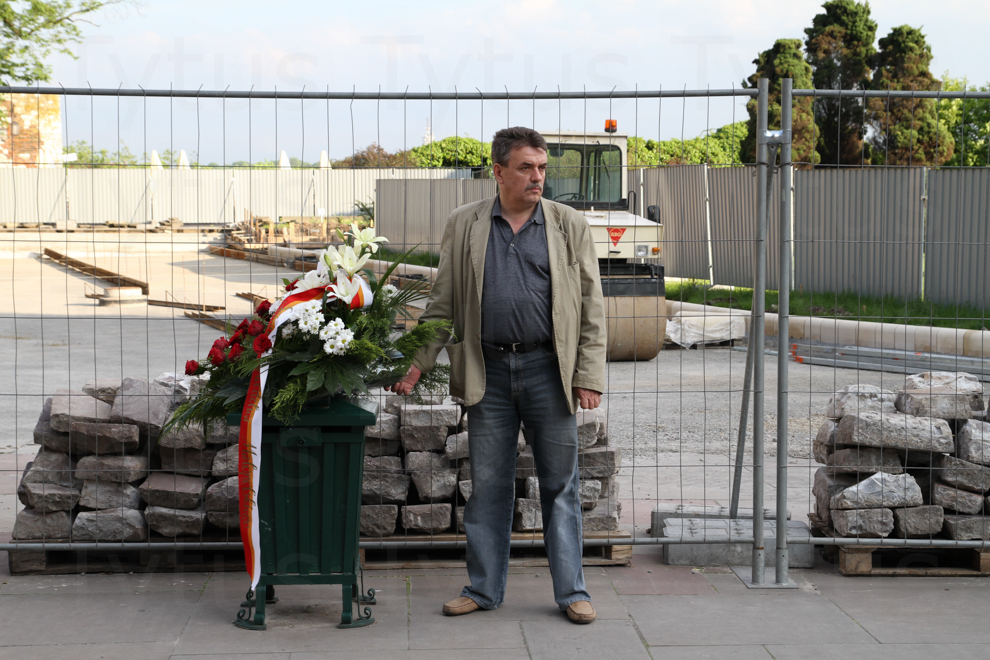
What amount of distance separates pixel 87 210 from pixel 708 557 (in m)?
3.56

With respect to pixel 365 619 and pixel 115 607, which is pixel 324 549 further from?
pixel 115 607

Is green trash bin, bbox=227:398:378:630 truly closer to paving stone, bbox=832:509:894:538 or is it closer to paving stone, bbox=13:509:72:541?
paving stone, bbox=13:509:72:541

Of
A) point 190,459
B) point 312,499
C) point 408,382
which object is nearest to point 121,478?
point 190,459

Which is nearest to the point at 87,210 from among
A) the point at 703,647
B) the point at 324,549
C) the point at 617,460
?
the point at 324,549

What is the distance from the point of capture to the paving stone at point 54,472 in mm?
4453

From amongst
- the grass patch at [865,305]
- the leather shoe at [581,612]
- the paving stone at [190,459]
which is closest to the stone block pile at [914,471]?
the grass patch at [865,305]

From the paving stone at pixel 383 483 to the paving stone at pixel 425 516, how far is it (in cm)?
8

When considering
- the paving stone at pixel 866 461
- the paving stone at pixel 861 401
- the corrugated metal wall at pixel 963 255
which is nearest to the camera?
the paving stone at pixel 866 461

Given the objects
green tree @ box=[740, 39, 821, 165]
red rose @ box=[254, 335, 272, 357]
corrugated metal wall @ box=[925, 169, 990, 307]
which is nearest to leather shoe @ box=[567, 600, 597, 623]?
red rose @ box=[254, 335, 272, 357]

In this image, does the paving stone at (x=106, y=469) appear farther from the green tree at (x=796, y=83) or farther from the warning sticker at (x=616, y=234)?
the green tree at (x=796, y=83)

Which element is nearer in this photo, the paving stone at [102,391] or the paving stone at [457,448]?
the paving stone at [457,448]

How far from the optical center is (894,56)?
25.2 metres

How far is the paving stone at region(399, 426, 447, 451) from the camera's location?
14.8 feet

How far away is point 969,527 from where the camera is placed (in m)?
4.48
